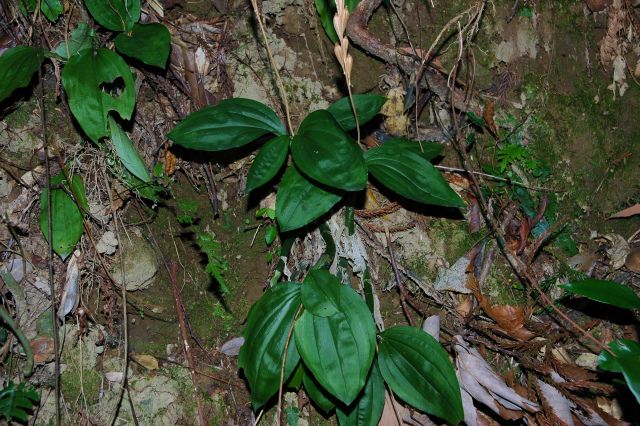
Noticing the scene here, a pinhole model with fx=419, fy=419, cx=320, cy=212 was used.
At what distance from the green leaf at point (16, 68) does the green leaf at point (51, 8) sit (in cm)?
22

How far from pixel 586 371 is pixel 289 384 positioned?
1.42 metres

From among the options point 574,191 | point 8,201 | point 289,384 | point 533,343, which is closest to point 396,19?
point 574,191

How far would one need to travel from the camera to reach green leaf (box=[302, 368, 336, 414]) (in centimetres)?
179

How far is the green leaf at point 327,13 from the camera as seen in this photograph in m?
2.21

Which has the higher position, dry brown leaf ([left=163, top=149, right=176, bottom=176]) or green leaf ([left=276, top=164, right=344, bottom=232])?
dry brown leaf ([left=163, top=149, right=176, bottom=176])

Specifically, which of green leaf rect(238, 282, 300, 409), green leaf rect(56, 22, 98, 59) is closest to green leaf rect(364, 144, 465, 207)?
green leaf rect(238, 282, 300, 409)

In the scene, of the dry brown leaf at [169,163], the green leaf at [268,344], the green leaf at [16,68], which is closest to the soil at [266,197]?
the dry brown leaf at [169,163]

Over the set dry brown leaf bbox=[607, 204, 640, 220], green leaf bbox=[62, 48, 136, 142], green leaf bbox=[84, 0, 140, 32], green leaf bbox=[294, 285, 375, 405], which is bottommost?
dry brown leaf bbox=[607, 204, 640, 220]

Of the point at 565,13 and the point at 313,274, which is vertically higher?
the point at 565,13

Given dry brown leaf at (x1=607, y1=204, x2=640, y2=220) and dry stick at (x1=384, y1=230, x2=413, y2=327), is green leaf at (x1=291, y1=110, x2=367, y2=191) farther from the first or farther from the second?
dry brown leaf at (x1=607, y1=204, x2=640, y2=220)

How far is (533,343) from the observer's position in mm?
2004

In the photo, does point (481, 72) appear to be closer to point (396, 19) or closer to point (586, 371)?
point (396, 19)

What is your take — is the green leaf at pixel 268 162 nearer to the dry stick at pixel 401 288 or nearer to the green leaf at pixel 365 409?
the dry stick at pixel 401 288

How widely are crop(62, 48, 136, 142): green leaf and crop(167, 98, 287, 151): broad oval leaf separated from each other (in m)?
0.31
